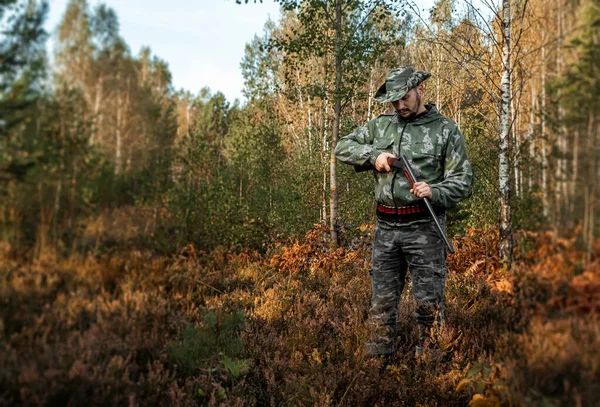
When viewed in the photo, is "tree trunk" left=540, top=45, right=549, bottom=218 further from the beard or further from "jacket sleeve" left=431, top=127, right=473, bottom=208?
the beard

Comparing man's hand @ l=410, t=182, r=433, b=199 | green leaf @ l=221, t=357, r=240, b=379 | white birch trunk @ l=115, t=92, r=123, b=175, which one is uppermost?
white birch trunk @ l=115, t=92, r=123, b=175

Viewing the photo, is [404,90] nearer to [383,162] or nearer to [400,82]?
[400,82]

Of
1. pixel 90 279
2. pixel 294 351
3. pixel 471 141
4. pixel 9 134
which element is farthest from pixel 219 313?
pixel 471 141

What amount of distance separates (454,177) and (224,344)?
2111 mm

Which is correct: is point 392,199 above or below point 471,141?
below

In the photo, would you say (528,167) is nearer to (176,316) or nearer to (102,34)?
(176,316)

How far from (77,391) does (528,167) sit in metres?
2.14

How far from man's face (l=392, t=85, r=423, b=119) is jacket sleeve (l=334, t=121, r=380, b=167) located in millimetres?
378

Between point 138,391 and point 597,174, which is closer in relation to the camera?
point 597,174


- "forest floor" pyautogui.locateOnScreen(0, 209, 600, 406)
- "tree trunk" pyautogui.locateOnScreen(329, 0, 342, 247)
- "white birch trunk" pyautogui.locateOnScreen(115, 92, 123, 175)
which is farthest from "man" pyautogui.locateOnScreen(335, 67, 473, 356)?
"tree trunk" pyautogui.locateOnScreen(329, 0, 342, 247)

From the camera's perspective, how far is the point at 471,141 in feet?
39.9

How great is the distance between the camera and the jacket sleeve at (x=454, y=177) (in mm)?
3430

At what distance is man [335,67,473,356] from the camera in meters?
3.61

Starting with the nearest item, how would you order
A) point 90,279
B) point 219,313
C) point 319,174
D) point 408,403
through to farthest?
1. point 90,279
2. point 219,313
3. point 408,403
4. point 319,174
